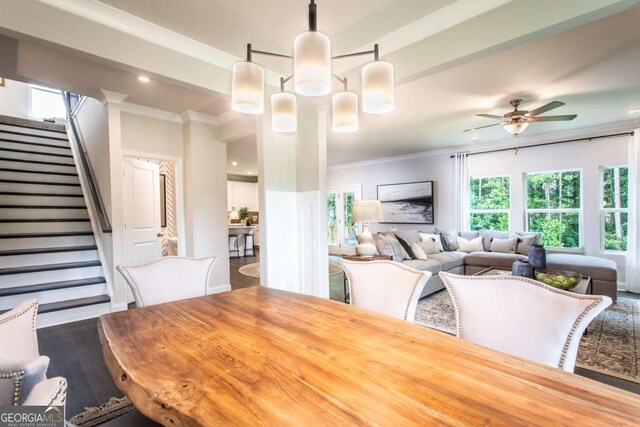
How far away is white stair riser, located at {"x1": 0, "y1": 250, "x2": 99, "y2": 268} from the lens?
3.52 metres

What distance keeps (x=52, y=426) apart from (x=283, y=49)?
2.63 meters

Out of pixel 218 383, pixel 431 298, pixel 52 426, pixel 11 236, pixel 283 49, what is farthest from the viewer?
pixel 431 298

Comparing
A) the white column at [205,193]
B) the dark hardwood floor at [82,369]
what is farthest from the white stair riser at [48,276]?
the white column at [205,193]

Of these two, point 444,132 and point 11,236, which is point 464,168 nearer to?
point 444,132

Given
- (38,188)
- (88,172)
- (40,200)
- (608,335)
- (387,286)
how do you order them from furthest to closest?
(88,172), (38,188), (40,200), (608,335), (387,286)

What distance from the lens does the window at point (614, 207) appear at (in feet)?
15.7

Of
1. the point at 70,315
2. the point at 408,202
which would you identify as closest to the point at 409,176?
the point at 408,202

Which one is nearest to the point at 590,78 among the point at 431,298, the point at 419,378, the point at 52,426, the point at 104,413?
the point at 431,298

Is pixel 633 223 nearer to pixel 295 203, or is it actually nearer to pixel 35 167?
pixel 295 203

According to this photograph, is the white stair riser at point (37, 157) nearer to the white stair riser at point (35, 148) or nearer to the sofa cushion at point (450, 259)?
the white stair riser at point (35, 148)

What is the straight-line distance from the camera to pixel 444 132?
5211 mm

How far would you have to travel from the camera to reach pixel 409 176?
716 cm

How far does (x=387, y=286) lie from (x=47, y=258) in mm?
4307

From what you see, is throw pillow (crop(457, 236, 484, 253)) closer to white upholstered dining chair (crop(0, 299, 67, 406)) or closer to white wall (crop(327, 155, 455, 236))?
white wall (crop(327, 155, 455, 236))
